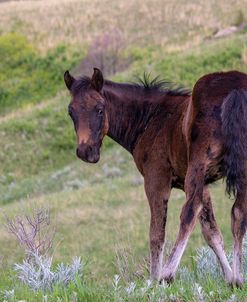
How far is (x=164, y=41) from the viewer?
33906 millimetres

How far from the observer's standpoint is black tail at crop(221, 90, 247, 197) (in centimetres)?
504

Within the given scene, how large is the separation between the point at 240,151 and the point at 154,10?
118ft

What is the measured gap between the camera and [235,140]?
504cm

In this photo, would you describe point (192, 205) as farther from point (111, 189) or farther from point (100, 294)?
point (111, 189)

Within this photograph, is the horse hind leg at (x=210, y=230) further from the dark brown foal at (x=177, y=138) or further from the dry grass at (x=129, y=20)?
the dry grass at (x=129, y=20)

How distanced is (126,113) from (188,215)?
7.02 feet

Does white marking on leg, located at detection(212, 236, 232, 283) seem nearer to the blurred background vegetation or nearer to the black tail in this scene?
the black tail

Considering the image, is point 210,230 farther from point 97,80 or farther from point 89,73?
point 89,73

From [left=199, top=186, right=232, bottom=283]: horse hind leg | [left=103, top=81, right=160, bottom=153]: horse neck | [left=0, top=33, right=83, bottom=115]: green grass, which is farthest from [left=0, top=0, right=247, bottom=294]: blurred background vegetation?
[left=199, top=186, right=232, bottom=283]: horse hind leg

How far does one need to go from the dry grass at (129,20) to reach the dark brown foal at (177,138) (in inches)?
996

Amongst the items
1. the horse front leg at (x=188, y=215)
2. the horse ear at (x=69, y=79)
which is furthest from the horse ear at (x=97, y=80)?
the horse front leg at (x=188, y=215)

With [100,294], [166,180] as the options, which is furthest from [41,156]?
[100,294]

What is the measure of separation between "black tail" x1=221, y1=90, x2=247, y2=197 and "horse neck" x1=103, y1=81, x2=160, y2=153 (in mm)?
1742

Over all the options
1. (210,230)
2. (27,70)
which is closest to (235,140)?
(210,230)
